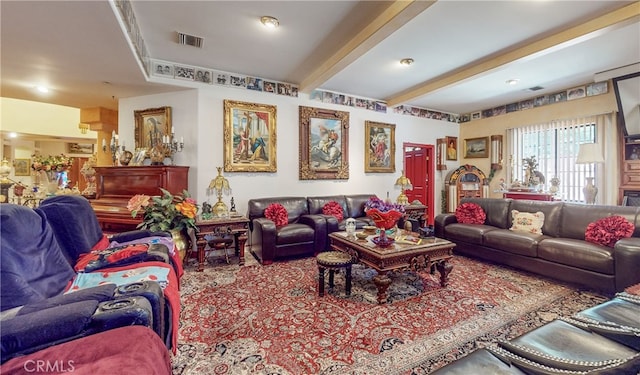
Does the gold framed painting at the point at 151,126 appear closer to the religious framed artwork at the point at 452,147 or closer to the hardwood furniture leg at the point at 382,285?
the hardwood furniture leg at the point at 382,285

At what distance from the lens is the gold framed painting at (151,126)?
430 cm

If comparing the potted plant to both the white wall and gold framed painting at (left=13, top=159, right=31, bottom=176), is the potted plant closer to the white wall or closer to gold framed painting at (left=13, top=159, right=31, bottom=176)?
the white wall

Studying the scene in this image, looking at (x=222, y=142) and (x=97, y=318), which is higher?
(x=222, y=142)

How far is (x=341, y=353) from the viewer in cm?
185

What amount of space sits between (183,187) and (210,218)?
0.80m

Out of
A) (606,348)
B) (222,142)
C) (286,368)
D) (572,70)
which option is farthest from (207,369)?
(572,70)

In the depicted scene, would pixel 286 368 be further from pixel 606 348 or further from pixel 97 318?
pixel 606 348

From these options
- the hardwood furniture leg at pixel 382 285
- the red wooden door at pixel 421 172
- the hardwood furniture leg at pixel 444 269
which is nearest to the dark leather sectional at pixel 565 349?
the hardwood furniture leg at pixel 382 285

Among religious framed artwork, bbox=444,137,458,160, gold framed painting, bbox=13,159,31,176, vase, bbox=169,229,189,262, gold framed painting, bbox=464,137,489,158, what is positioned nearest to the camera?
vase, bbox=169,229,189,262

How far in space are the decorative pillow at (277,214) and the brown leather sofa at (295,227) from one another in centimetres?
11

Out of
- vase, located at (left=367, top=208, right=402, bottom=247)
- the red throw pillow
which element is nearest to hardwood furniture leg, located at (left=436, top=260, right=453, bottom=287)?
vase, located at (left=367, top=208, right=402, bottom=247)

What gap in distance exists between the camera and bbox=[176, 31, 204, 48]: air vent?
3230 millimetres

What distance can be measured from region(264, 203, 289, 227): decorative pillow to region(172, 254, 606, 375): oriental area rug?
37.4 inches

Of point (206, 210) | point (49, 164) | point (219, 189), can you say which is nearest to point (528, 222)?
point (219, 189)
